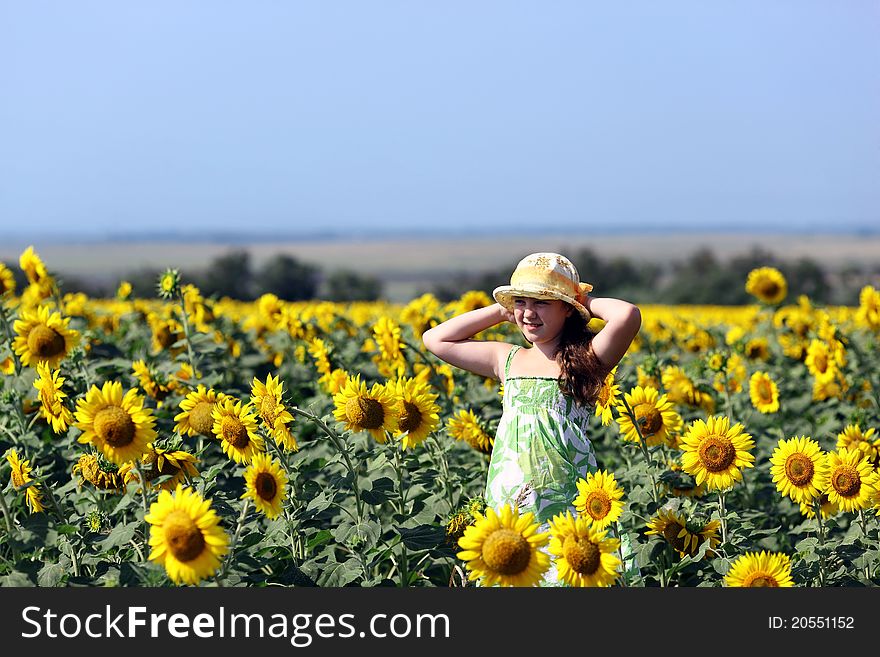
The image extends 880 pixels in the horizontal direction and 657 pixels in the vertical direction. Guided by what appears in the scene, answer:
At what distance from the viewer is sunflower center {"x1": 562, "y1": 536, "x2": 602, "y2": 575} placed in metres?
3.37

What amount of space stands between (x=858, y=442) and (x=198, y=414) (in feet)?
10.6

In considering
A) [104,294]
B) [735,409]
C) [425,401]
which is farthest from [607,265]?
[425,401]

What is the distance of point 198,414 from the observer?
4398 millimetres

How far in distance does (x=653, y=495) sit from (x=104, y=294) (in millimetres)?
17943

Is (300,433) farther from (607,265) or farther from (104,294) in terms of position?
(607,265)

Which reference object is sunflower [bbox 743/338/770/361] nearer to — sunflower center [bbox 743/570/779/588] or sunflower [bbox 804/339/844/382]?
sunflower [bbox 804/339/844/382]

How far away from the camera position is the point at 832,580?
4660 millimetres

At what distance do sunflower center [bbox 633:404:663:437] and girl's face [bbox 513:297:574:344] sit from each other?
2.57 feet

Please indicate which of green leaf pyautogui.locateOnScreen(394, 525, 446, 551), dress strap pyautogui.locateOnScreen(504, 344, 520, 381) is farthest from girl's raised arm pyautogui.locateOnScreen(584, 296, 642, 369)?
green leaf pyautogui.locateOnScreen(394, 525, 446, 551)

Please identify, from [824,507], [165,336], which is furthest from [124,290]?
[824,507]

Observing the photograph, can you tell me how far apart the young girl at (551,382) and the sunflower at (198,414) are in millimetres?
1119

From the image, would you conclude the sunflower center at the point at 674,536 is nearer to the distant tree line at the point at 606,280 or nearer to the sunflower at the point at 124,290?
the sunflower at the point at 124,290

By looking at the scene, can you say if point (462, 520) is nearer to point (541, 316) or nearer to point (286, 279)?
point (541, 316)

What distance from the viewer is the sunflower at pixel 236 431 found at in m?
4.04
